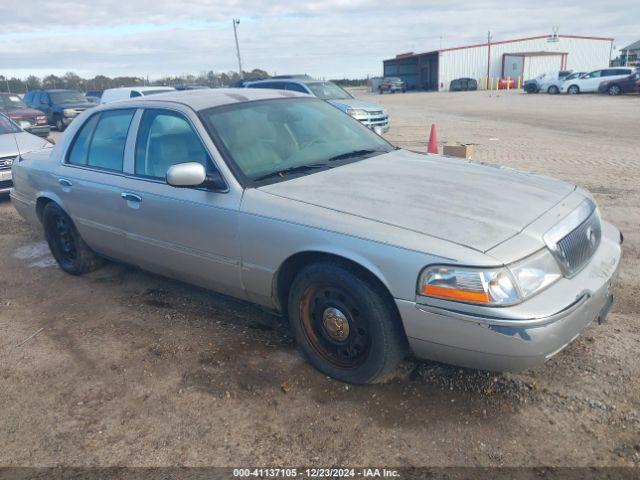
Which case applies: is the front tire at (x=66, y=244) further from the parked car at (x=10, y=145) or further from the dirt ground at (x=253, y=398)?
the parked car at (x=10, y=145)

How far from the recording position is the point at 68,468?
2.61 meters

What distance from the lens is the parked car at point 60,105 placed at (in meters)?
20.7

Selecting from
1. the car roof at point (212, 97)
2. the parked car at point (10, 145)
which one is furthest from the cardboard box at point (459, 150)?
the parked car at point (10, 145)

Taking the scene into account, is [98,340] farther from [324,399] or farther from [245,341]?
[324,399]

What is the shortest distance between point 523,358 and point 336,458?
1026mm

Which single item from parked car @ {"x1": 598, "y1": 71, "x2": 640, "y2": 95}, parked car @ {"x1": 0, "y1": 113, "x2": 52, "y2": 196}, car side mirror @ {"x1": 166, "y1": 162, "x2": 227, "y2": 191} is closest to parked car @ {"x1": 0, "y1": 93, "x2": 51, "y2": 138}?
parked car @ {"x1": 0, "y1": 113, "x2": 52, "y2": 196}

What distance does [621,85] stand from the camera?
98.3ft

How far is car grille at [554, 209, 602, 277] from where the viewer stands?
273 centimetres

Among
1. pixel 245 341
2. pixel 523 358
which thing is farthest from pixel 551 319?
pixel 245 341

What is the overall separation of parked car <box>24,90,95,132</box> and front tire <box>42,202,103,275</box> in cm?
1732

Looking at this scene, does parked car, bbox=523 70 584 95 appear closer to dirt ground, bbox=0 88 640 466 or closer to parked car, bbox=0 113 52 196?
parked car, bbox=0 113 52 196

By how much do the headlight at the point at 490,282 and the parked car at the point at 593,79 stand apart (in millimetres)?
33574

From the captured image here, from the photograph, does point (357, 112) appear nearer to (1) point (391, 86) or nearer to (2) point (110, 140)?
(2) point (110, 140)

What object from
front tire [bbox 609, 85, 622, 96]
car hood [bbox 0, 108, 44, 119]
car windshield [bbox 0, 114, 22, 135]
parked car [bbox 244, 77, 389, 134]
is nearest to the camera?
car windshield [bbox 0, 114, 22, 135]
